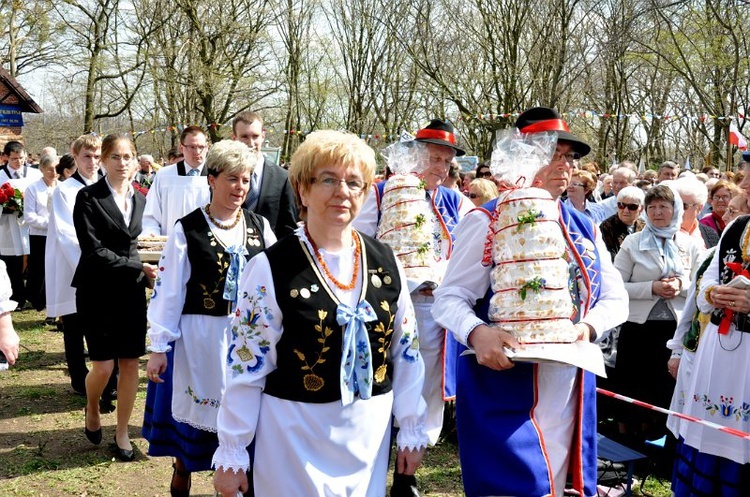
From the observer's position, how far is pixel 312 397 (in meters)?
2.57

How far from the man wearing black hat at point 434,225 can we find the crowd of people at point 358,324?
2cm

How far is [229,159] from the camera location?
402cm

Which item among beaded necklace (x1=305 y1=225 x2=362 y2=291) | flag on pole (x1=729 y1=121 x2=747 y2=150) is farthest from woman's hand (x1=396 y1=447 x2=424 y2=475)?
flag on pole (x1=729 y1=121 x2=747 y2=150)

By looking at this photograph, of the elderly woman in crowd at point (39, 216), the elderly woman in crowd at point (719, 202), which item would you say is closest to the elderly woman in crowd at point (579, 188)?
the elderly woman in crowd at point (719, 202)

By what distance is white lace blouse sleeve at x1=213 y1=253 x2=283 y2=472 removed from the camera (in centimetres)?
256

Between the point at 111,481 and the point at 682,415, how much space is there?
3503mm

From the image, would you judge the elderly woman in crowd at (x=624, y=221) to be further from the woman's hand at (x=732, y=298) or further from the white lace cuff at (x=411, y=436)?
the white lace cuff at (x=411, y=436)

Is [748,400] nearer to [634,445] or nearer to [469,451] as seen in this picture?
[469,451]

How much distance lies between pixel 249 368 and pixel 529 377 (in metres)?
1.09

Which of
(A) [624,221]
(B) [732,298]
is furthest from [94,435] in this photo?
(A) [624,221]

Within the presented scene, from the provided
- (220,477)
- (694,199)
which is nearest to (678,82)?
(694,199)

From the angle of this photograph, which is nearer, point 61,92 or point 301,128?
point 301,128

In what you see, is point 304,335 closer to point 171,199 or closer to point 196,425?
point 196,425

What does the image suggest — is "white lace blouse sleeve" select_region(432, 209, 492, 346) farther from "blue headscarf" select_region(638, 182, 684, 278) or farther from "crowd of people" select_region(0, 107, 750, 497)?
"blue headscarf" select_region(638, 182, 684, 278)
